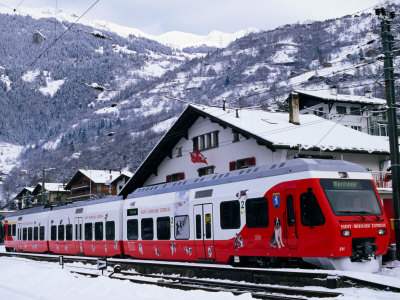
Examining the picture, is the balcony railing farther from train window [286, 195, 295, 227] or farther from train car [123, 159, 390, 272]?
train window [286, 195, 295, 227]

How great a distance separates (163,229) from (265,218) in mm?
Result: 6586

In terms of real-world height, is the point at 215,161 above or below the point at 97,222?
above

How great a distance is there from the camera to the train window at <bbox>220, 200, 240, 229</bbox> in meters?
17.4

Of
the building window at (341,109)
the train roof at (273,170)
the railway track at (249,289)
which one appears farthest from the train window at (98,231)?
A: the building window at (341,109)

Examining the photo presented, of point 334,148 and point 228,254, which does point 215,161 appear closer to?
point 334,148

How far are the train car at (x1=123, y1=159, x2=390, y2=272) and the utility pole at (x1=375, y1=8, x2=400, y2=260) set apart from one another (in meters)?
3.12

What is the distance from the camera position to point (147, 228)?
75.2ft

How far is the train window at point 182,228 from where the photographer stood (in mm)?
20031

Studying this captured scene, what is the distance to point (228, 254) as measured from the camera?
58.4 ft

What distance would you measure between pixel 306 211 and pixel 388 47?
323 inches

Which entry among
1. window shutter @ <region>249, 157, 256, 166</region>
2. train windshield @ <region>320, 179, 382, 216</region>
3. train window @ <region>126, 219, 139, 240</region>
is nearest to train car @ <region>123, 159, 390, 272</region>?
train windshield @ <region>320, 179, 382, 216</region>

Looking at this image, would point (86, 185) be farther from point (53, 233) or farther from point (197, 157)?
point (53, 233)

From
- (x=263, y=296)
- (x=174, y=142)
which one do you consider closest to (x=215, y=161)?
(x=174, y=142)

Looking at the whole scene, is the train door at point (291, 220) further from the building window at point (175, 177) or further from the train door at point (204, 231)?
the building window at point (175, 177)
